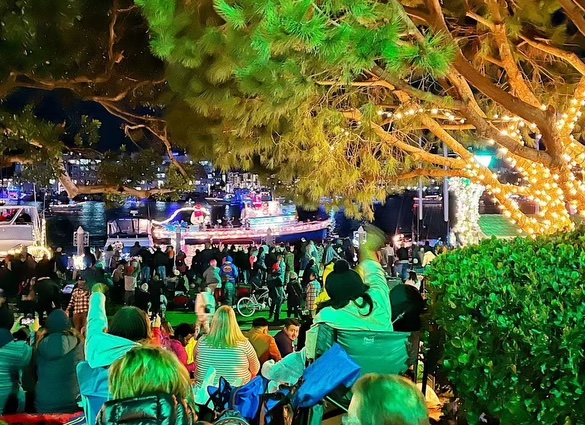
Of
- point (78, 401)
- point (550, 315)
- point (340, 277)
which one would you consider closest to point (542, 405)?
point (550, 315)

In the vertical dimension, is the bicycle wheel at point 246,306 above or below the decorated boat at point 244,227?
below

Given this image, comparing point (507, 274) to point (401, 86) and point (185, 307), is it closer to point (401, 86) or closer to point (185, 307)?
point (401, 86)

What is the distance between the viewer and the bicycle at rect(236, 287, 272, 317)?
13.3 m

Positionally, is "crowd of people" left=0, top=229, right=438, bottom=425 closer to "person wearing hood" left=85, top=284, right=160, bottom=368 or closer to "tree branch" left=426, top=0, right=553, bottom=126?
"person wearing hood" left=85, top=284, right=160, bottom=368

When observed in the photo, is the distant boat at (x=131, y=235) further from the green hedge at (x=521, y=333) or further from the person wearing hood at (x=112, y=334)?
the green hedge at (x=521, y=333)

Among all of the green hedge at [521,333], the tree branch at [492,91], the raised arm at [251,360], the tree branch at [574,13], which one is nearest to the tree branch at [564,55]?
the tree branch at [574,13]

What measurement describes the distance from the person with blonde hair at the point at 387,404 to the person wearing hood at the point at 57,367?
10.6 ft

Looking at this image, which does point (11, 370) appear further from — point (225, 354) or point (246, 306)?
point (246, 306)

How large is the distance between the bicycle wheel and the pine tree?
347cm

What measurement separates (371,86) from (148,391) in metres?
6.70

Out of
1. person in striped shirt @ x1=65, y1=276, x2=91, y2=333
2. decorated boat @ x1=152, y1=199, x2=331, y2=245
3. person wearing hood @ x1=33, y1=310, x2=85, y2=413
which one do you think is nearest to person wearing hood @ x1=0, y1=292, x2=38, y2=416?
person wearing hood @ x1=33, y1=310, x2=85, y2=413

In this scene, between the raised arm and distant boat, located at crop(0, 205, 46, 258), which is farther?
distant boat, located at crop(0, 205, 46, 258)

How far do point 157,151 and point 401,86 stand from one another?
669 centimetres

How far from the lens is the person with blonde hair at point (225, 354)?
15.6 feet
